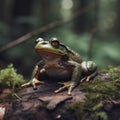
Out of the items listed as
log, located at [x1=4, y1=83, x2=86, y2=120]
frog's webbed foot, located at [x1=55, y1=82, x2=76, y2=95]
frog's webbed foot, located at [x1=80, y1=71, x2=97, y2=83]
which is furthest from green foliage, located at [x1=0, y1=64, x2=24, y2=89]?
frog's webbed foot, located at [x1=80, y1=71, x2=97, y2=83]

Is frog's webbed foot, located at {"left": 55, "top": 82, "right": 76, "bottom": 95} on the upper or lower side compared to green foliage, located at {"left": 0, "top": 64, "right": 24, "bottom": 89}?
lower

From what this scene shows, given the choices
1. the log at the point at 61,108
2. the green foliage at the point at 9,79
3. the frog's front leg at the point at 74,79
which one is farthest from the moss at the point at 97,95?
the green foliage at the point at 9,79

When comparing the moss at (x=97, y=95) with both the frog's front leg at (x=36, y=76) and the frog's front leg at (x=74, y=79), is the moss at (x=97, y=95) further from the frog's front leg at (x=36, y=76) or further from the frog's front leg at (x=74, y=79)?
the frog's front leg at (x=36, y=76)

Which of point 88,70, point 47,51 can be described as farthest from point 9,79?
point 88,70

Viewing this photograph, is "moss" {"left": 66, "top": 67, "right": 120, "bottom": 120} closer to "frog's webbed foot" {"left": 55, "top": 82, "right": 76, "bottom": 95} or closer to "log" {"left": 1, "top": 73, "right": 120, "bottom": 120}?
"log" {"left": 1, "top": 73, "right": 120, "bottom": 120}

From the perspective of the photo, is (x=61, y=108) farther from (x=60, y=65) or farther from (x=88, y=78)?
(x=60, y=65)

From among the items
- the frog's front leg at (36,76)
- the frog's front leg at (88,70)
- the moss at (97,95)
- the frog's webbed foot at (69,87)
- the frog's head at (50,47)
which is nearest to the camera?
the moss at (97,95)

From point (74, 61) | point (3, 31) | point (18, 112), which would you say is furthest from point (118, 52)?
point (18, 112)
